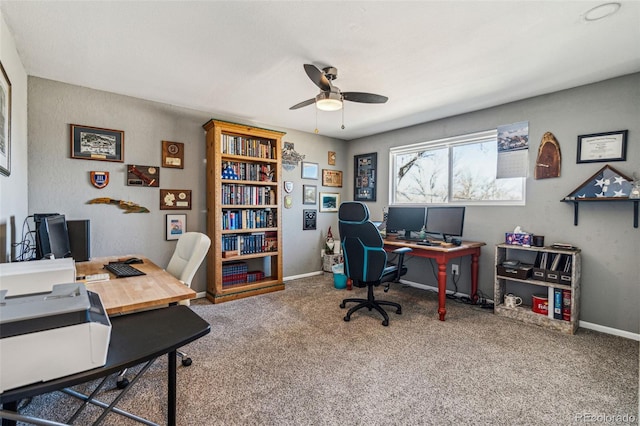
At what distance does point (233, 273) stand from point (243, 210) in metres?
0.85

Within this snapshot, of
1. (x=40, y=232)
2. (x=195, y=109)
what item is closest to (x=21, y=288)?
(x=40, y=232)

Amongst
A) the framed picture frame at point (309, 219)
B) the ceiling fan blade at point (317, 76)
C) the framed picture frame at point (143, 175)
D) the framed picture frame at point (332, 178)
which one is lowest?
the framed picture frame at point (309, 219)

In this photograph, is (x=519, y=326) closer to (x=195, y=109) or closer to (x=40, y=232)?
(x=40, y=232)

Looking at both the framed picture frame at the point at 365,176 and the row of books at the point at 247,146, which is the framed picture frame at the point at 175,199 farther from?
the framed picture frame at the point at 365,176

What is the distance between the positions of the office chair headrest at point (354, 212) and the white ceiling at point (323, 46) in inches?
47.2

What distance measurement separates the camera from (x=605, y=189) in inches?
105

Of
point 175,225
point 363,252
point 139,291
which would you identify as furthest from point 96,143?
point 363,252

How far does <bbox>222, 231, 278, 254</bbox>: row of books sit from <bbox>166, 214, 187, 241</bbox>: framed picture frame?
505 millimetres

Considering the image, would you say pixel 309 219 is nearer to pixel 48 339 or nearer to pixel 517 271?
pixel 517 271

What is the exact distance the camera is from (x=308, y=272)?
4.84 m

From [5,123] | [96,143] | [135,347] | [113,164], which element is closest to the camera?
[135,347]

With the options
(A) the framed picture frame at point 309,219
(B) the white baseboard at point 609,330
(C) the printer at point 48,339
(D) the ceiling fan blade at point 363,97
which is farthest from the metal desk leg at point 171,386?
(B) the white baseboard at point 609,330

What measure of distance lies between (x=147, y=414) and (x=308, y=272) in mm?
3300

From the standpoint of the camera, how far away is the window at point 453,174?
11.6 feet
